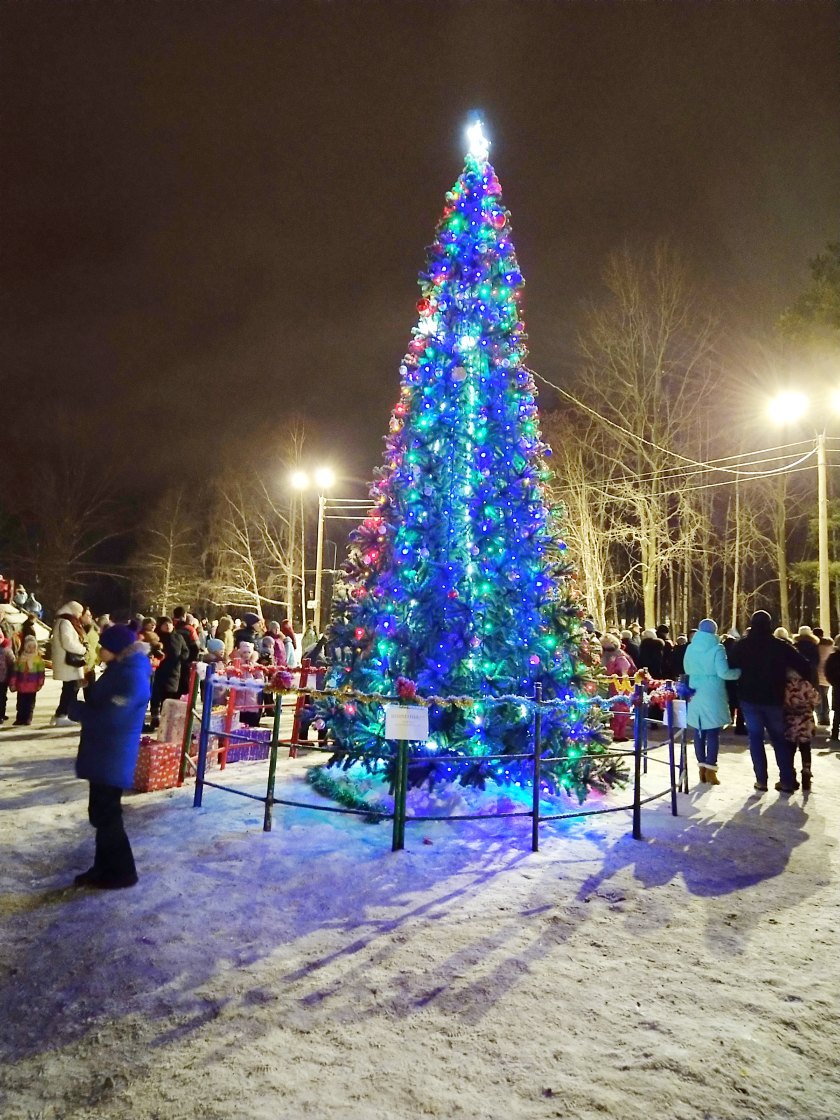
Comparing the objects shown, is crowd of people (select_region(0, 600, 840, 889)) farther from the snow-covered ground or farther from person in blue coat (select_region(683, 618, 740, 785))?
the snow-covered ground

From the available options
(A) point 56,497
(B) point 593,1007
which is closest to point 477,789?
(B) point 593,1007

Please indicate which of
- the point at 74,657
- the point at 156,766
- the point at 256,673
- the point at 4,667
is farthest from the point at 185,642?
the point at 156,766

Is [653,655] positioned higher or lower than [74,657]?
higher

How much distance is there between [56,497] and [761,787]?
4639 cm

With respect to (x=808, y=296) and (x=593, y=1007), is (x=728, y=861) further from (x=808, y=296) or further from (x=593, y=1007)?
(x=808, y=296)

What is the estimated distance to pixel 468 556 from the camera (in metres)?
8.03

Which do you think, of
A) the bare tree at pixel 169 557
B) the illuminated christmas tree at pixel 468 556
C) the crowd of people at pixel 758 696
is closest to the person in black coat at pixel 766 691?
the crowd of people at pixel 758 696

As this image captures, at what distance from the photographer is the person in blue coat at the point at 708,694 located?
9109 mm

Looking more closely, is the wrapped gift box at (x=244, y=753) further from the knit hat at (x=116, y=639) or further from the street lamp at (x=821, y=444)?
the street lamp at (x=821, y=444)

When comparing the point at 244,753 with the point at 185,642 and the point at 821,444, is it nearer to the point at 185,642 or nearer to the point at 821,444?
the point at 185,642

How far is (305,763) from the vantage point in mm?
9828

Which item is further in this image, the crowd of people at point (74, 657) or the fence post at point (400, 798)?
the crowd of people at point (74, 657)

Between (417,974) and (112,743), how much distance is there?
265 cm

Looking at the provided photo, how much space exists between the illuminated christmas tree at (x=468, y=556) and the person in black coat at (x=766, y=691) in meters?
1.79
